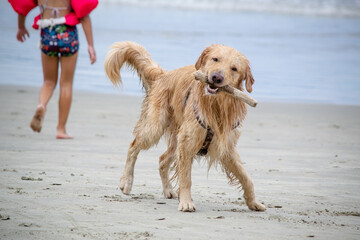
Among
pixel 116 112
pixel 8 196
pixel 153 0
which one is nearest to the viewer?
pixel 8 196

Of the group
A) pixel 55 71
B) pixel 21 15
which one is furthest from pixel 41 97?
pixel 21 15

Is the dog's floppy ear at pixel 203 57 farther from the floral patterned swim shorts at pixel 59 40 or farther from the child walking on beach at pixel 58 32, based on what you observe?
the floral patterned swim shorts at pixel 59 40

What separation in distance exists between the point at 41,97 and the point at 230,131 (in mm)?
3532

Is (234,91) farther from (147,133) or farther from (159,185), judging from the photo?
(159,185)

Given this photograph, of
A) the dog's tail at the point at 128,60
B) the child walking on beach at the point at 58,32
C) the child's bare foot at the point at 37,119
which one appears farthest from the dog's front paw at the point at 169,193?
the child walking on beach at the point at 58,32

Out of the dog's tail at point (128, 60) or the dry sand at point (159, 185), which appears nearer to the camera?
the dry sand at point (159, 185)

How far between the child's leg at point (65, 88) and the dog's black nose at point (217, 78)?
3.75m

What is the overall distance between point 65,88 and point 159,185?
9.48 feet

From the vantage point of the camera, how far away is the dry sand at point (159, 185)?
423cm

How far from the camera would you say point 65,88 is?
8.28m

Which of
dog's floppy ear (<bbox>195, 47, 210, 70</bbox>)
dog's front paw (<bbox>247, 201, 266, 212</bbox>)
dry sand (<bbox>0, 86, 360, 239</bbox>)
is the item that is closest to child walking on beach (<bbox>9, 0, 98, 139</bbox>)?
dry sand (<bbox>0, 86, 360, 239</bbox>)

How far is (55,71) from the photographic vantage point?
8086mm

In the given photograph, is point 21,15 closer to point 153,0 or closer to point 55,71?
point 55,71

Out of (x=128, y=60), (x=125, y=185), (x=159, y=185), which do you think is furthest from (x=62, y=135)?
(x=125, y=185)
